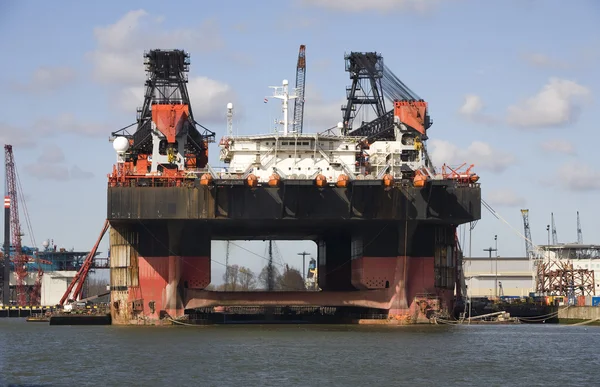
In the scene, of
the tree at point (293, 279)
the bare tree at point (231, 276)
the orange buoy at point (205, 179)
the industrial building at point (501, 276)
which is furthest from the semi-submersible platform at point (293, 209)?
the tree at point (293, 279)

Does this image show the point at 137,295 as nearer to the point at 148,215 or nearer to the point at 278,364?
the point at 148,215

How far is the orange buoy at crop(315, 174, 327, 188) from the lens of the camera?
2069 inches

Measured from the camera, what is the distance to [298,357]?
41.0 m

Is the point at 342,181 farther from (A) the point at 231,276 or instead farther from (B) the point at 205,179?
(A) the point at 231,276

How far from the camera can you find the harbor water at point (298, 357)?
34.8 meters

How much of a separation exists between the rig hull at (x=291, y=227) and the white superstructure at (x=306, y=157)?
5.21ft

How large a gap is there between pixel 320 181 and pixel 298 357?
13.6 m

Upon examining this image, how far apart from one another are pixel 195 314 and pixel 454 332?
49.8ft

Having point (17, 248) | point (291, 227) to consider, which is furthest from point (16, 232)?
point (291, 227)

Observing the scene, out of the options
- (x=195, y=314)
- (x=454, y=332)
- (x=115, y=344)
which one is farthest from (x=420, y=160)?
(x=115, y=344)

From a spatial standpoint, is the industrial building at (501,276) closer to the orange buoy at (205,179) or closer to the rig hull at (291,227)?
the rig hull at (291,227)

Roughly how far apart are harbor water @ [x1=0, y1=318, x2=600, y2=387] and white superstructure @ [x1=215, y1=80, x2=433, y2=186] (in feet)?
27.9

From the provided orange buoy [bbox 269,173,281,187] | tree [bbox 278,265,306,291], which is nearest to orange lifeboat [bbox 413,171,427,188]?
orange buoy [bbox 269,173,281,187]

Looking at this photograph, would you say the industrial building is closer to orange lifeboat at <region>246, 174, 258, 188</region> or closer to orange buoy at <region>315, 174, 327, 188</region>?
orange buoy at <region>315, 174, 327, 188</region>
